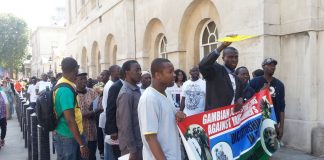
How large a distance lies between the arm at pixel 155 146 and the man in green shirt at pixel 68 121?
5.08 ft

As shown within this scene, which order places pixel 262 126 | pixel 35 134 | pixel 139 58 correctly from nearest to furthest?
pixel 262 126 → pixel 35 134 → pixel 139 58

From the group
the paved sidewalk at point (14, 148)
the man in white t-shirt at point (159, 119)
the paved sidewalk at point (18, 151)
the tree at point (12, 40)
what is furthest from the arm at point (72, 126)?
the tree at point (12, 40)

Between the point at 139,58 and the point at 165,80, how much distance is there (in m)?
11.3

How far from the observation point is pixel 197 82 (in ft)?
22.7

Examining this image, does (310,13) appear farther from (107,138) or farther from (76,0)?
(76,0)

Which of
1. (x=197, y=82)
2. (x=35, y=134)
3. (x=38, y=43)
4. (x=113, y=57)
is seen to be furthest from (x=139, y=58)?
(x=38, y=43)

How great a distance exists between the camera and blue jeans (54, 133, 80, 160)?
4461mm

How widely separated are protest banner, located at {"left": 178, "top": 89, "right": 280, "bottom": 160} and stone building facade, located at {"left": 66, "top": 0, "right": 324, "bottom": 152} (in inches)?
109

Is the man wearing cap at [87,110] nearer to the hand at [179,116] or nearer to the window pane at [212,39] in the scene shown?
the hand at [179,116]

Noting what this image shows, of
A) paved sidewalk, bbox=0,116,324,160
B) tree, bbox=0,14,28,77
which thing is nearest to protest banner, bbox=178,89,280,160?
paved sidewalk, bbox=0,116,324,160

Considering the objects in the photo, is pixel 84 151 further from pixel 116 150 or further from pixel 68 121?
pixel 116 150

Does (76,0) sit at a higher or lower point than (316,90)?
higher

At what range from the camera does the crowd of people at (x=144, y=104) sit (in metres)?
3.12

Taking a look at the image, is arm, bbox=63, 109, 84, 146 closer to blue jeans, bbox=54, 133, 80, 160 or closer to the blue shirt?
→ blue jeans, bbox=54, 133, 80, 160
